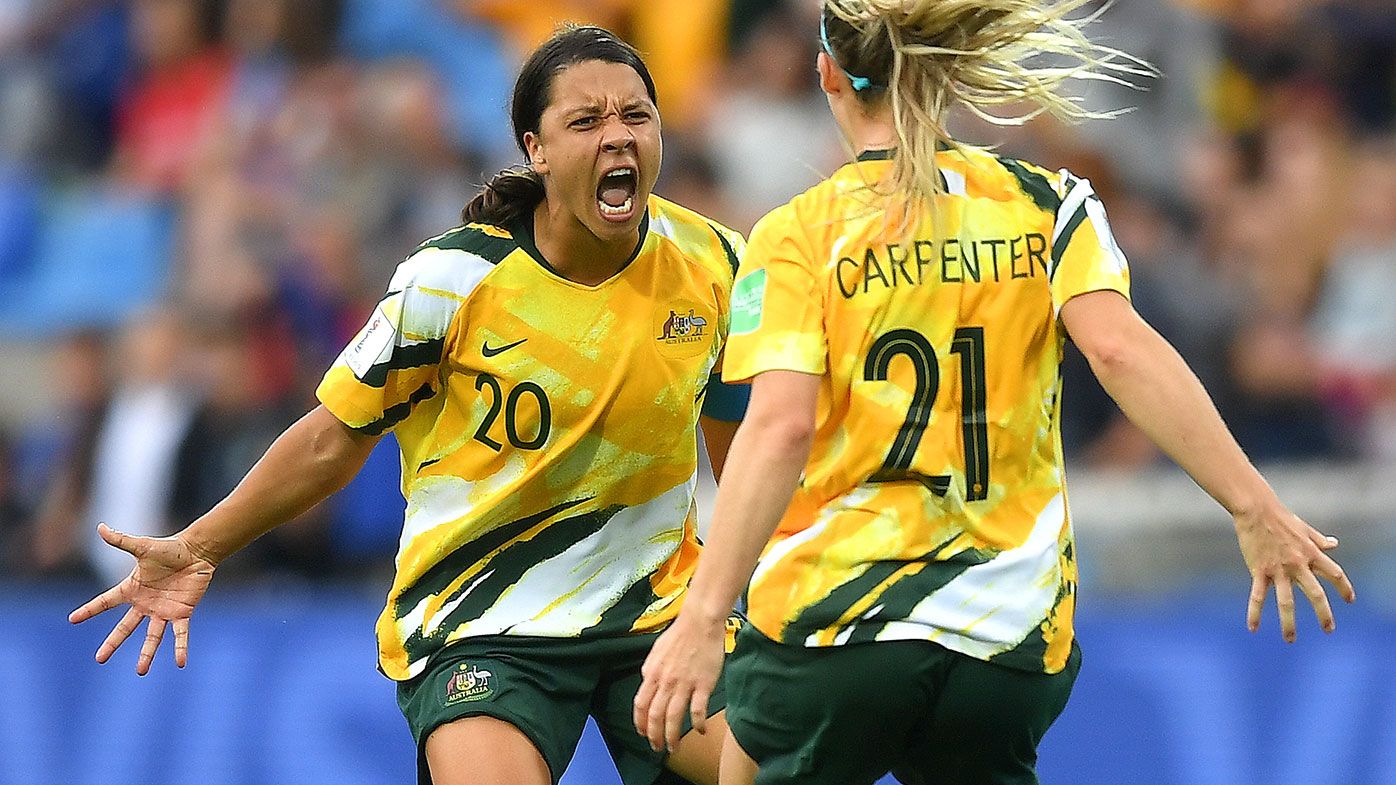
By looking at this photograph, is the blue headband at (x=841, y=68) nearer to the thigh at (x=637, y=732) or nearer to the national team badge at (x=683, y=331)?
the national team badge at (x=683, y=331)

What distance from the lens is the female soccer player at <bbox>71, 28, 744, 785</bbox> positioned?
179 inches

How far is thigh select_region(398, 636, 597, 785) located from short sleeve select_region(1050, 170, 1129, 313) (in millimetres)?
1495

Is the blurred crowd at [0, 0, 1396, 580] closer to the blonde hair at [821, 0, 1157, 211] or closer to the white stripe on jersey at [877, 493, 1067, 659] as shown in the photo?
the blonde hair at [821, 0, 1157, 211]

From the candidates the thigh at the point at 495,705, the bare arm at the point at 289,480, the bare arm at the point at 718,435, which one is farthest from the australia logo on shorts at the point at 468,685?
the bare arm at the point at 718,435

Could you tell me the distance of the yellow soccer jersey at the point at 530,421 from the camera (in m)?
4.59

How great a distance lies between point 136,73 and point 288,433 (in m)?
6.43

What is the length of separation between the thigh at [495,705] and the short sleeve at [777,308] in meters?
1.10

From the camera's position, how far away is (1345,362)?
8703mm

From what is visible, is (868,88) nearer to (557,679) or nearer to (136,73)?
(557,679)

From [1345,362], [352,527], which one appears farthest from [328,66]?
[1345,362]

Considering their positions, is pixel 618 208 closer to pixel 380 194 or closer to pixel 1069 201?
pixel 1069 201

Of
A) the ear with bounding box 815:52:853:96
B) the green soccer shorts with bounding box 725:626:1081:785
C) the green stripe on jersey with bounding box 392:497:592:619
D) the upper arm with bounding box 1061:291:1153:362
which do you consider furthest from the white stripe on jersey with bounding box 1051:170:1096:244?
the green stripe on jersey with bounding box 392:497:592:619

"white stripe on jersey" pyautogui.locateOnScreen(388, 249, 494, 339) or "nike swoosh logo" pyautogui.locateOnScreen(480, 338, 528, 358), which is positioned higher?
"white stripe on jersey" pyautogui.locateOnScreen(388, 249, 494, 339)

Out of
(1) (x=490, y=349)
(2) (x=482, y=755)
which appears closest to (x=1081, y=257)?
(1) (x=490, y=349)
